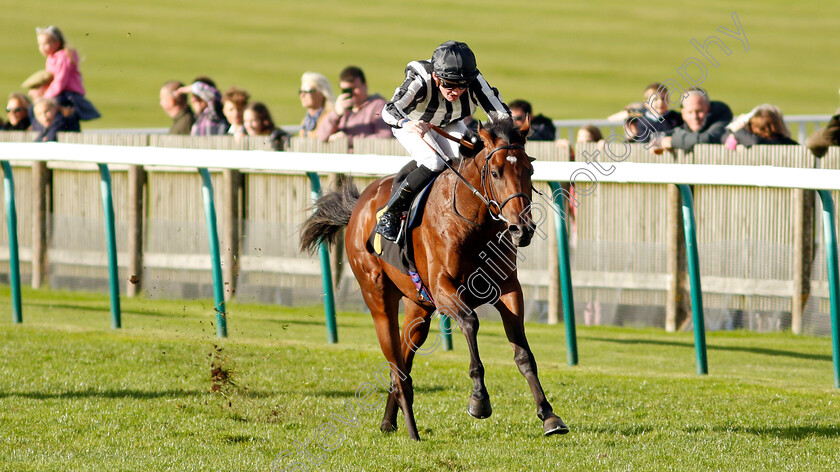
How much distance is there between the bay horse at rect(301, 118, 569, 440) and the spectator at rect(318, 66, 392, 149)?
4.65m

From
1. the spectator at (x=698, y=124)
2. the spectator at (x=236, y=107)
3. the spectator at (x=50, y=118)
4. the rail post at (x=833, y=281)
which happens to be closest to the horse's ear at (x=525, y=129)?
the rail post at (x=833, y=281)

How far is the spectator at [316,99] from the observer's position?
36.1 feet

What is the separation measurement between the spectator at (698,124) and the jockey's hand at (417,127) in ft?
14.8

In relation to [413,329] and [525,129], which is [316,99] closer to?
[413,329]

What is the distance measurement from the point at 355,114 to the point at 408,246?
538cm

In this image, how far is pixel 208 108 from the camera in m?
11.3

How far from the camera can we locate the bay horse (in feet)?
15.4

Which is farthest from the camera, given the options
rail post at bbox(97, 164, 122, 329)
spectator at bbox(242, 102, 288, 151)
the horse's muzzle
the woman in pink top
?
the woman in pink top

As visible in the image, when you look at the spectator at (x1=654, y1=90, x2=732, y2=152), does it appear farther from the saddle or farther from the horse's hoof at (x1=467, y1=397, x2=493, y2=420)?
the horse's hoof at (x1=467, y1=397, x2=493, y2=420)

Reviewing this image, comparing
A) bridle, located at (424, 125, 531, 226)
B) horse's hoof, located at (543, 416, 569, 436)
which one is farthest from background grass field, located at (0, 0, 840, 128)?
horse's hoof, located at (543, 416, 569, 436)

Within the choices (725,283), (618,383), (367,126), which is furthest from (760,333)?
(367,126)

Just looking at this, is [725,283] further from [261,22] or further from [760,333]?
[261,22]

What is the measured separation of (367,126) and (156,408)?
17.0 feet

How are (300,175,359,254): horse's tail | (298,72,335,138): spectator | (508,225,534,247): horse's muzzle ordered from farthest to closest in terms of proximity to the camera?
(298,72,335,138): spectator → (300,175,359,254): horse's tail → (508,225,534,247): horse's muzzle
